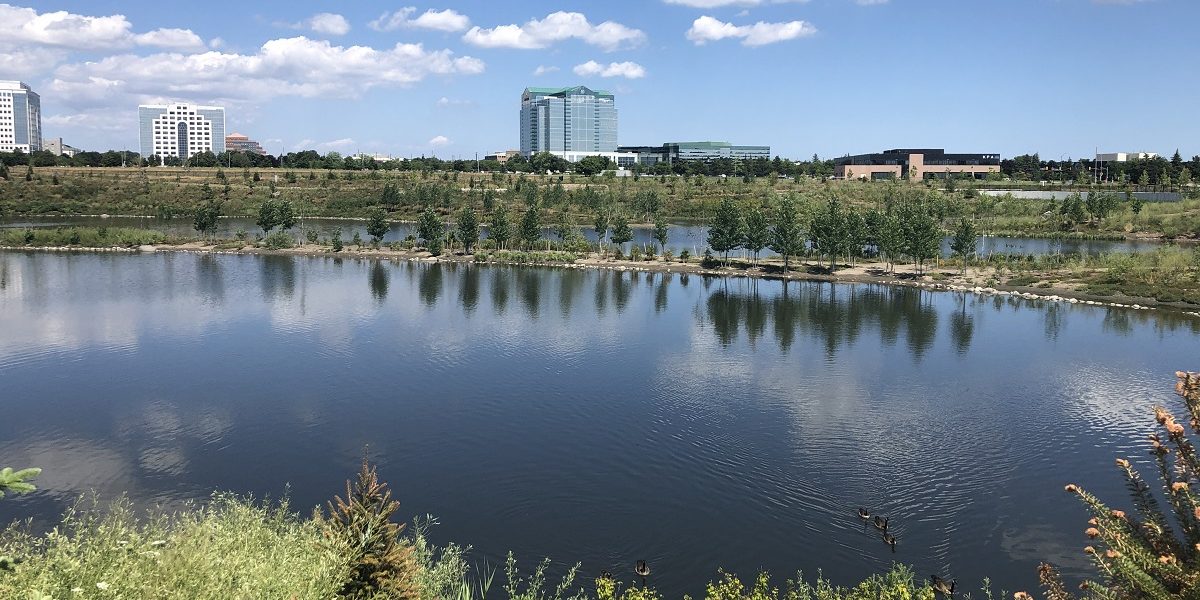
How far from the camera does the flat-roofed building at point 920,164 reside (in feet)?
387

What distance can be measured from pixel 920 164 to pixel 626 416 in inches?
4225

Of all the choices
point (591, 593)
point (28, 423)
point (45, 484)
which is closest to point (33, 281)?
point (28, 423)

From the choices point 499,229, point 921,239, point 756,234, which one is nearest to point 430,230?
point 499,229

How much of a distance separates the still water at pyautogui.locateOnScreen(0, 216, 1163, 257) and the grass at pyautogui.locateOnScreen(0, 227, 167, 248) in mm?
5556

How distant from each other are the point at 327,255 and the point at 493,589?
1796 inches

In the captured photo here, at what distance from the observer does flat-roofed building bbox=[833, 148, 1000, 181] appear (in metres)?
A: 118

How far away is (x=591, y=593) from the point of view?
13883mm

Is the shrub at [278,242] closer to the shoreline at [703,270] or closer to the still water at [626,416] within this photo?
the shoreline at [703,270]

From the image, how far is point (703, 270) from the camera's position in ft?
167

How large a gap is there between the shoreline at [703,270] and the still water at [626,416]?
260cm

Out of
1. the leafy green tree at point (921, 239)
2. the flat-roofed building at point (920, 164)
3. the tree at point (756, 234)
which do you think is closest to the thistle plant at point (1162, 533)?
the leafy green tree at point (921, 239)

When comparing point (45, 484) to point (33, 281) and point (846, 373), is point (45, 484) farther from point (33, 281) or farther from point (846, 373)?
point (33, 281)

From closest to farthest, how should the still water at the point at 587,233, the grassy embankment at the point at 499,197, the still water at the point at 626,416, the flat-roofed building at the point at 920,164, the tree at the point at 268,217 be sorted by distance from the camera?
the still water at the point at 626,416 < the tree at the point at 268,217 < the still water at the point at 587,233 < the grassy embankment at the point at 499,197 < the flat-roofed building at the point at 920,164

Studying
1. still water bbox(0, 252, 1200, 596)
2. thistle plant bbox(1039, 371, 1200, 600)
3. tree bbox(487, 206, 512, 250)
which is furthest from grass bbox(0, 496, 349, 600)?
tree bbox(487, 206, 512, 250)
